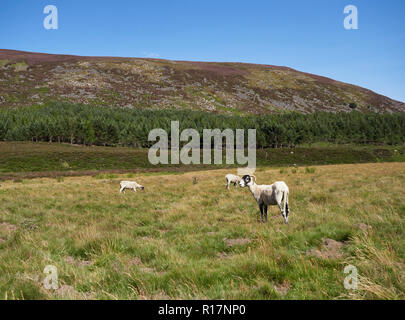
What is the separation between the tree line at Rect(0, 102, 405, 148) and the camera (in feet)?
349

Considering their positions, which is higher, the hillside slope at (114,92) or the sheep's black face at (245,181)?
the hillside slope at (114,92)

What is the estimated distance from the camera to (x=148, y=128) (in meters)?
116

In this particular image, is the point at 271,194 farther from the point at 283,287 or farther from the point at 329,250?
the point at 283,287

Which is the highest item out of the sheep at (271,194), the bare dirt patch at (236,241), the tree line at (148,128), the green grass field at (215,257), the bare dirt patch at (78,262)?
the tree line at (148,128)

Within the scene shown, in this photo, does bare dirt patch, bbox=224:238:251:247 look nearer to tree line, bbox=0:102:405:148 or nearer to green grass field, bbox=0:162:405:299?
green grass field, bbox=0:162:405:299

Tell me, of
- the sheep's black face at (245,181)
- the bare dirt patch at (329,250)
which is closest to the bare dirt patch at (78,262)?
the bare dirt patch at (329,250)

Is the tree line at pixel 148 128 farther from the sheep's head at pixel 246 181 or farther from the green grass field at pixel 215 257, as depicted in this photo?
the green grass field at pixel 215 257

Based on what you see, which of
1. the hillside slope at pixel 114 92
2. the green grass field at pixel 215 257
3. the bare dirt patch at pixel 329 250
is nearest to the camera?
the green grass field at pixel 215 257

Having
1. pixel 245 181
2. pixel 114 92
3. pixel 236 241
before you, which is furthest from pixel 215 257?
pixel 114 92

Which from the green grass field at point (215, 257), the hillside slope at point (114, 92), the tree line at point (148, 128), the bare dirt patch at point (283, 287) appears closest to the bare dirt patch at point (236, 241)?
the green grass field at point (215, 257)

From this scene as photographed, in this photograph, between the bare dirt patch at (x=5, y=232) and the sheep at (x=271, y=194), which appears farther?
the sheep at (x=271, y=194)

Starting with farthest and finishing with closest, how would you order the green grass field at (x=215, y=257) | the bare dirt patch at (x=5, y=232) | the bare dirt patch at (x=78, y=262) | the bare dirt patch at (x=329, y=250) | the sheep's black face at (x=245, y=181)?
the sheep's black face at (x=245, y=181) → the bare dirt patch at (x=5, y=232) → the bare dirt patch at (x=78, y=262) → the bare dirt patch at (x=329, y=250) → the green grass field at (x=215, y=257)

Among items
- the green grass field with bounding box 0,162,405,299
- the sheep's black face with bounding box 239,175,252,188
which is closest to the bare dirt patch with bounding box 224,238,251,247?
the green grass field with bounding box 0,162,405,299

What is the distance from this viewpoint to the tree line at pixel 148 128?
106 meters
